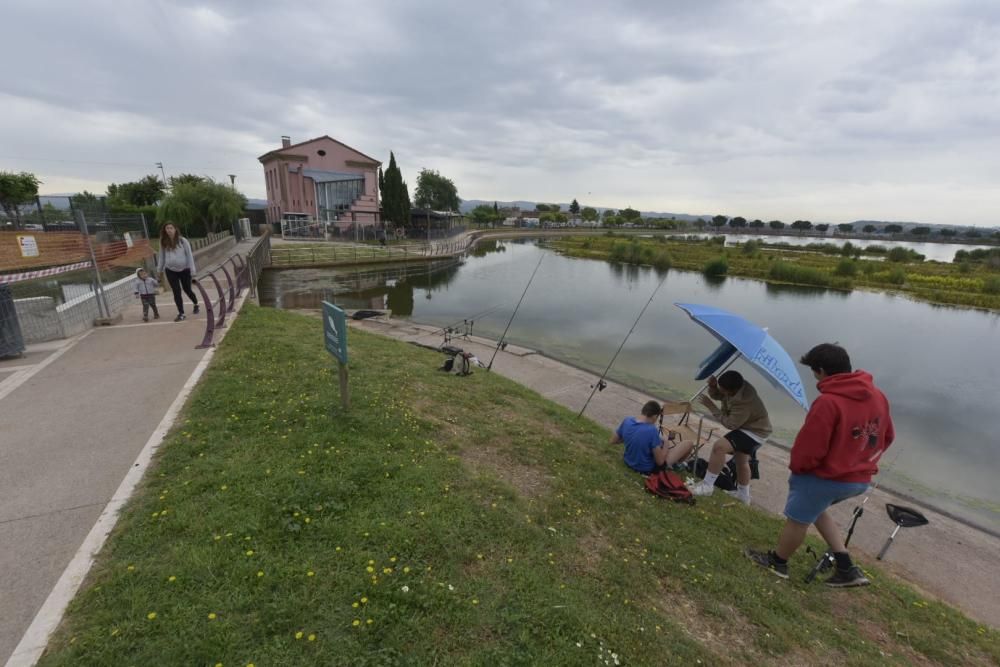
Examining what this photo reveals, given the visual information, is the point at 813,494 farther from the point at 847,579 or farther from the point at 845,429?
the point at 847,579

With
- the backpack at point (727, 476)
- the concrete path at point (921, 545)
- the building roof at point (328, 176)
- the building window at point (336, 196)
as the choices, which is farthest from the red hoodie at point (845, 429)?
the building roof at point (328, 176)

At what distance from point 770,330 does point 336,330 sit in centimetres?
2083

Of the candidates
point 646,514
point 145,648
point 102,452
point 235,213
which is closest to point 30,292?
point 102,452

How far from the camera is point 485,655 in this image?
91.0 inches

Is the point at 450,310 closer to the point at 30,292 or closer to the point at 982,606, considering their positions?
the point at 30,292

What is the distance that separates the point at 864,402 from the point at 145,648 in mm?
4643

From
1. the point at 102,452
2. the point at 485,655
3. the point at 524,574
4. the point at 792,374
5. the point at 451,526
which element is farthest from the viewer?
the point at 792,374

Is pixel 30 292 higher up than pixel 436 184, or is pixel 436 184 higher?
pixel 436 184

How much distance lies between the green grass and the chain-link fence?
4351mm

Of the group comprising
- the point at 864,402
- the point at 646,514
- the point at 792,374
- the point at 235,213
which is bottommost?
the point at 646,514

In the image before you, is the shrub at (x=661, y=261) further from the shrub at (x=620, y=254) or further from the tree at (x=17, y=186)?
the tree at (x=17, y=186)

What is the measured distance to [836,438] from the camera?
10.1 feet

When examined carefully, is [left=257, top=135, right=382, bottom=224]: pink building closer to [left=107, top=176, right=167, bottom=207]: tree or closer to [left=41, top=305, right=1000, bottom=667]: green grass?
[left=107, top=176, right=167, bottom=207]: tree

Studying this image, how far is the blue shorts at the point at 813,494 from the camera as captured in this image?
321 cm
